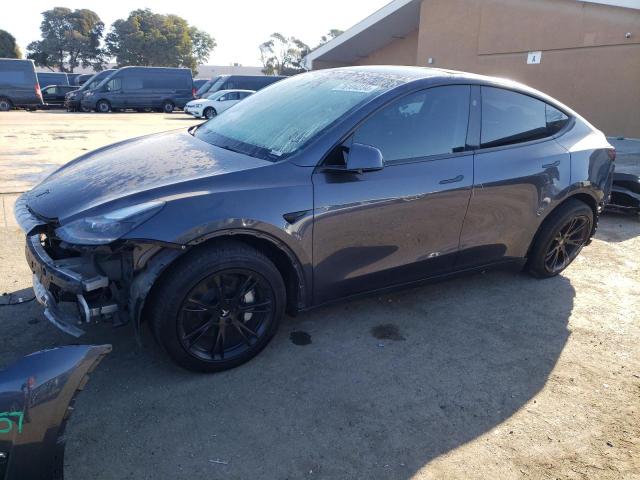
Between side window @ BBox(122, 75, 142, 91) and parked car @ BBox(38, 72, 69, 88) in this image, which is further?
parked car @ BBox(38, 72, 69, 88)

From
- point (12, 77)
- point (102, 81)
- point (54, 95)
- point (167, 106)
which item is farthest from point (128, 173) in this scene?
point (54, 95)

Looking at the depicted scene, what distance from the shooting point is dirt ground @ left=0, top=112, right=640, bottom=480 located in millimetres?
2258

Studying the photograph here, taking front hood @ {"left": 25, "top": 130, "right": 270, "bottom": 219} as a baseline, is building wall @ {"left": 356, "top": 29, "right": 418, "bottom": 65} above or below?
above

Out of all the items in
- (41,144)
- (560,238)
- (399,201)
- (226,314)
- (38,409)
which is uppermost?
(399,201)

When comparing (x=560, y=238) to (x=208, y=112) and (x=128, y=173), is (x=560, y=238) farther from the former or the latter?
(x=208, y=112)

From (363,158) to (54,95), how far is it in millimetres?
27772

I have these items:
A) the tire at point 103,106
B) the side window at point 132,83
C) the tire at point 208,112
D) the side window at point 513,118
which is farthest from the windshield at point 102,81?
the side window at point 513,118

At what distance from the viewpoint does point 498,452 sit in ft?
7.74

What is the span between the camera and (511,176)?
3.57 metres

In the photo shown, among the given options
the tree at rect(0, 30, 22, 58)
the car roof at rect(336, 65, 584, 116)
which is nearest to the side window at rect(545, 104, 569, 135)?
the car roof at rect(336, 65, 584, 116)

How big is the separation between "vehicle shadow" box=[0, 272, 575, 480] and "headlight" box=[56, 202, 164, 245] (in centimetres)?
88

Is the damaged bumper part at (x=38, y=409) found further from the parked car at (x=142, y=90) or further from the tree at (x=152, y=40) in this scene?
the tree at (x=152, y=40)

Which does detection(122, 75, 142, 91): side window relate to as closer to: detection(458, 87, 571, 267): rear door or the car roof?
the car roof

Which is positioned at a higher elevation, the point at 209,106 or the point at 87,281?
the point at 87,281
